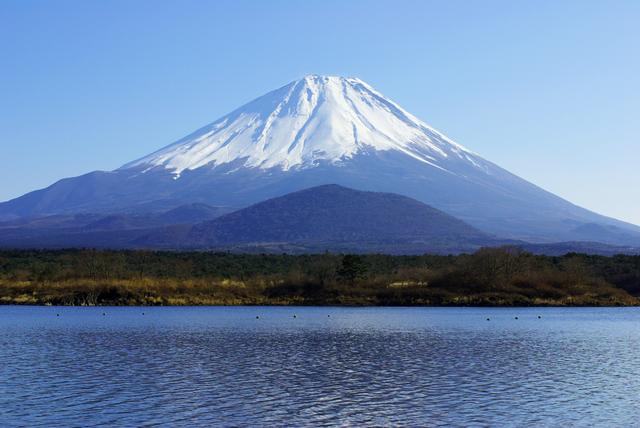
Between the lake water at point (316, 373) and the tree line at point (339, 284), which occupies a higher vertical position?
the tree line at point (339, 284)

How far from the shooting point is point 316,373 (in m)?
38.0

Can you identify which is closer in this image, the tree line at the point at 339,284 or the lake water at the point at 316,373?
the lake water at the point at 316,373

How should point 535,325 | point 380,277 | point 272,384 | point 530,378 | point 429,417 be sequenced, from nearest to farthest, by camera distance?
point 429,417
point 272,384
point 530,378
point 535,325
point 380,277

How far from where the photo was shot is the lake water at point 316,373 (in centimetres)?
2836

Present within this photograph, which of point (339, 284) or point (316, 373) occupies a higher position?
point (339, 284)

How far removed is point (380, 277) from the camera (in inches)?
4045

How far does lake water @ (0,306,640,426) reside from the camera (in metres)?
28.4

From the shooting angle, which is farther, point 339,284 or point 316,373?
point 339,284

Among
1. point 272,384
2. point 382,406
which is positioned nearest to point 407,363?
point 272,384

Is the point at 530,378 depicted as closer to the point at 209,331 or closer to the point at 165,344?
the point at 165,344

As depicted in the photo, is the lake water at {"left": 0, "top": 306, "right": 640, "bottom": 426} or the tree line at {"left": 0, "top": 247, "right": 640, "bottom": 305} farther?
the tree line at {"left": 0, "top": 247, "right": 640, "bottom": 305}

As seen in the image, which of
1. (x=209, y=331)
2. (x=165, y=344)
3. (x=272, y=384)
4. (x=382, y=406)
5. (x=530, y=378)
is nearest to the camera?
(x=382, y=406)

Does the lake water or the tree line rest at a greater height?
the tree line

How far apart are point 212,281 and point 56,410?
234ft
